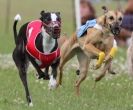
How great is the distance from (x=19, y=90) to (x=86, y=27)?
177 centimetres

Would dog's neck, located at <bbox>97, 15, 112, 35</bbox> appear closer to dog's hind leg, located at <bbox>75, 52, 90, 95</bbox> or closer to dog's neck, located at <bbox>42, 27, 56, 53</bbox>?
dog's hind leg, located at <bbox>75, 52, 90, 95</bbox>

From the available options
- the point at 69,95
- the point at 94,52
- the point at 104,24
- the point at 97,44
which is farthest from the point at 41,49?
the point at 104,24

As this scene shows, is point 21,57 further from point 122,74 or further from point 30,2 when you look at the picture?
point 30,2

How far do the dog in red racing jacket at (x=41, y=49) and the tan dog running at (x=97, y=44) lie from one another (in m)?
1.44

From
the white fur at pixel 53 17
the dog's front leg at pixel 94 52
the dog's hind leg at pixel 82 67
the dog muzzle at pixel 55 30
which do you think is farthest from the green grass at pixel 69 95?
the white fur at pixel 53 17

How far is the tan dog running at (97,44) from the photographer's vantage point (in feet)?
38.9

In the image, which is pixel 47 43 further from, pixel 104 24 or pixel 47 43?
pixel 104 24

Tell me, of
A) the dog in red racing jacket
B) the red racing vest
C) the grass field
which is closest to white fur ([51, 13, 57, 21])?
the dog in red racing jacket

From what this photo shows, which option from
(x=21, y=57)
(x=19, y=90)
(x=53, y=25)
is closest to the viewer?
(x=53, y=25)

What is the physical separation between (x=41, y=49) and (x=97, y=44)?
2.20 meters

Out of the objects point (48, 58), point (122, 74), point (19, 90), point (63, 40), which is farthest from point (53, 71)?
point (122, 74)

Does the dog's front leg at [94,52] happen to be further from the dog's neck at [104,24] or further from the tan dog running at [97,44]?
the dog's neck at [104,24]

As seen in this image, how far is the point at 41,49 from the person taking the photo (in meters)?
10.3

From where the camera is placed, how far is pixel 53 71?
10477mm
